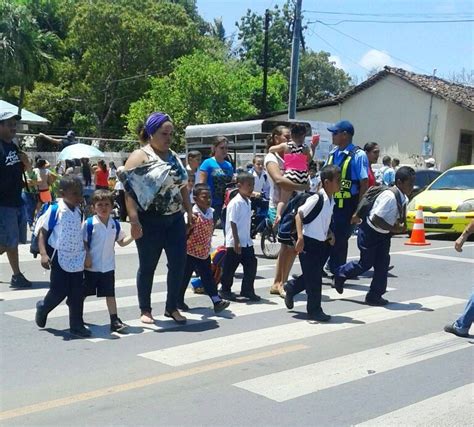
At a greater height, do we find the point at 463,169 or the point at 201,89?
the point at 201,89

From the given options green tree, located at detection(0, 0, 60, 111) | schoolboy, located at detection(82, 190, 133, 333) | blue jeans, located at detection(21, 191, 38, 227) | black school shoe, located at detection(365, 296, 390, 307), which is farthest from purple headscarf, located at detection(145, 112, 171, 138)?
green tree, located at detection(0, 0, 60, 111)

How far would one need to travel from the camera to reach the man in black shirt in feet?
27.4

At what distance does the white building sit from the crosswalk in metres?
24.8

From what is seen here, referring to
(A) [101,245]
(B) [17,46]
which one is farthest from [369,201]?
(B) [17,46]

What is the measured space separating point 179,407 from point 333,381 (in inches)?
49.5

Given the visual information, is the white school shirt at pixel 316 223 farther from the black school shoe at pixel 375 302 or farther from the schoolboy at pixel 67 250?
the schoolboy at pixel 67 250

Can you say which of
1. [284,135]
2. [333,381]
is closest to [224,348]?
[333,381]

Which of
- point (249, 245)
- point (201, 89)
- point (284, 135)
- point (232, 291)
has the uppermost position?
point (201, 89)

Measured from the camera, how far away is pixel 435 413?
4.80 meters

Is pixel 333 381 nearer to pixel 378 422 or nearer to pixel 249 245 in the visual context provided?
pixel 378 422

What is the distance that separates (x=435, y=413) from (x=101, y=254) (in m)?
3.25

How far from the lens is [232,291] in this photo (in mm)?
8805

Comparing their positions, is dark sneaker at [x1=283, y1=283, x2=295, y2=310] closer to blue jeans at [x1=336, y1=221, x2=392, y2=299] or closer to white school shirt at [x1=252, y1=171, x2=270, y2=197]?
blue jeans at [x1=336, y1=221, x2=392, y2=299]

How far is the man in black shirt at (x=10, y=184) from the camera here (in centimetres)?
835
